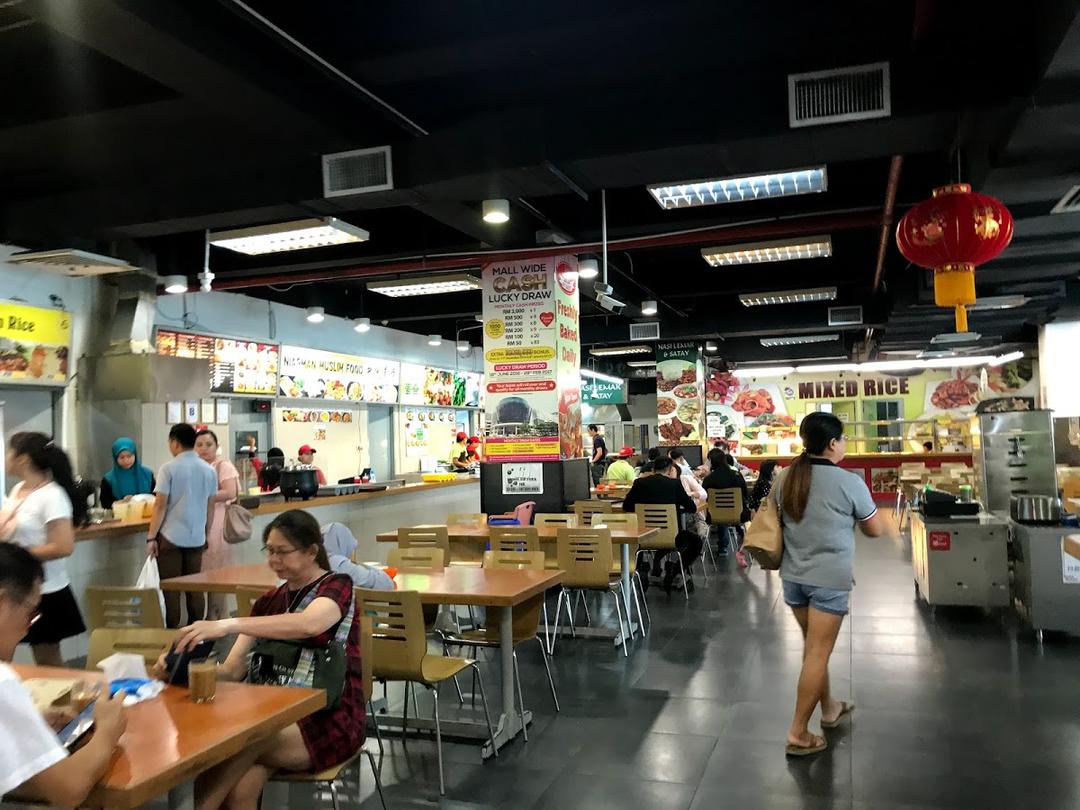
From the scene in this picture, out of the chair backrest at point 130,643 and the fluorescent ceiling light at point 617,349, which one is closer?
the chair backrest at point 130,643

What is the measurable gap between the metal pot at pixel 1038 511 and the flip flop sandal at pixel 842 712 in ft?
9.27

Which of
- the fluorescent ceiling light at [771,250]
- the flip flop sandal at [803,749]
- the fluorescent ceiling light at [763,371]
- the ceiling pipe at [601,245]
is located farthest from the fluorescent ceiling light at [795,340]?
the flip flop sandal at [803,749]

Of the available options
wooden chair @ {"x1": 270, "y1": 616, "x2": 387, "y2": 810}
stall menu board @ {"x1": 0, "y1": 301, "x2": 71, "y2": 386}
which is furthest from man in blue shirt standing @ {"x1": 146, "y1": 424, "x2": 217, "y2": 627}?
stall menu board @ {"x1": 0, "y1": 301, "x2": 71, "y2": 386}

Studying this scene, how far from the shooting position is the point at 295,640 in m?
2.99

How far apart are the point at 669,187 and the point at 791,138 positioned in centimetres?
140

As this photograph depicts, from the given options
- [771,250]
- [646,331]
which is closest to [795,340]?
[646,331]

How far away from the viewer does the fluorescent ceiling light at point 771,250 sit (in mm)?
7887

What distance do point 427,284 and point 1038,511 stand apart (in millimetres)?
6014

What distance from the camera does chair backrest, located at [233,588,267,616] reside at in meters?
4.42

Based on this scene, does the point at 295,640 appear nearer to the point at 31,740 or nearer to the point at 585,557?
the point at 31,740

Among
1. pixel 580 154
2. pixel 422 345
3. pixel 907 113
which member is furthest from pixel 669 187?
pixel 422 345

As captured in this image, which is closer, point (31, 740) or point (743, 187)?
point (31, 740)

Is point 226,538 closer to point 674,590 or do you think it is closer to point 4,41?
point 4,41

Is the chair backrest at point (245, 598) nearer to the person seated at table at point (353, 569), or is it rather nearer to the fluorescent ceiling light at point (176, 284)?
the person seated at table at point (353, 569)
